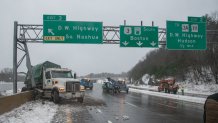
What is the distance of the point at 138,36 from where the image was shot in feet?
105

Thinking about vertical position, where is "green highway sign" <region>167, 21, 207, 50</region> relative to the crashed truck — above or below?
above

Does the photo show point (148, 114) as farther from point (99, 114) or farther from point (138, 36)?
point (138, 36)

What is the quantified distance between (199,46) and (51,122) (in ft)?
70.3

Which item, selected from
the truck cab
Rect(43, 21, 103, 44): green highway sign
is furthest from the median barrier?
Rect(43, 21, 103, 44): green highway sign

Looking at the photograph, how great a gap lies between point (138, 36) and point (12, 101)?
16.4m

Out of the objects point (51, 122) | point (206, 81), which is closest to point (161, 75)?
point (206, 81)

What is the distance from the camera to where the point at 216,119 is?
4.17 meters

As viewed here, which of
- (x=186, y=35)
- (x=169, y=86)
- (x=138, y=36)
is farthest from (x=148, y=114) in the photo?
(x=169, y=86)

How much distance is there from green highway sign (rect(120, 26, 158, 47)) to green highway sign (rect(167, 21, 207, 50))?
1.47 m

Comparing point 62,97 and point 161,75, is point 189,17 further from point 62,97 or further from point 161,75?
point 161,75

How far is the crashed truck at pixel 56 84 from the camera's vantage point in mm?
25441

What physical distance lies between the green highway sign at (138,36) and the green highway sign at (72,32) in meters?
2.23

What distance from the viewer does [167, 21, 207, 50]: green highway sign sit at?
31594 mm

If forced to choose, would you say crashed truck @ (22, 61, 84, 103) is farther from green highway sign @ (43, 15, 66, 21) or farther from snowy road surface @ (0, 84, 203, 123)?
green highway sign @ (43, 15, 66, 21)
